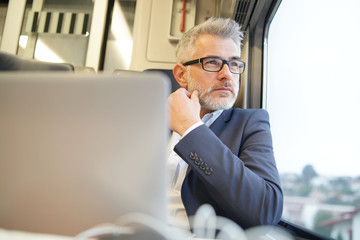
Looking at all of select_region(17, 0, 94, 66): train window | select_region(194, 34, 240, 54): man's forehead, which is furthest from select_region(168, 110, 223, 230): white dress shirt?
select_region(17, 0, 94, 66): train window

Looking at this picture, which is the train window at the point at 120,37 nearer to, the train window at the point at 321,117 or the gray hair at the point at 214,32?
the gray hair at the point at 214,32

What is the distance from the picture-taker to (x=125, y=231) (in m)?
0.33

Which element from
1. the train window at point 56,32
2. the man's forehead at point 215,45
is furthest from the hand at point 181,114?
the train window at point 56,32

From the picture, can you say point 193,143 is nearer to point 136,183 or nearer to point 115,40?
point 136,183

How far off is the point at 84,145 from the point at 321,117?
0.87 m

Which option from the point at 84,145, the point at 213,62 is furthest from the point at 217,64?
the point at 84,145

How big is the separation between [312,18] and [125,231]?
111 cm

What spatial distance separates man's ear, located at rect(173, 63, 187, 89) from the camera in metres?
1.21

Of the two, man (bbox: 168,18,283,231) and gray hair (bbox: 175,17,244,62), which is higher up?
gray hair (bbox: 175,17,244,62)

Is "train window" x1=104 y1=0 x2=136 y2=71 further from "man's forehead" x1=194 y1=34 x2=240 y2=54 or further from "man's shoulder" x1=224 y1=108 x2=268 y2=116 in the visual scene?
"man's shoulder" x1=224 y1=108 x2=268 y2=116

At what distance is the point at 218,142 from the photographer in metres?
0.71

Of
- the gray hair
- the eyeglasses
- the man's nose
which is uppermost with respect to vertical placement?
the gray hair

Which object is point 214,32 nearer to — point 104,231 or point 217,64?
point 217,64

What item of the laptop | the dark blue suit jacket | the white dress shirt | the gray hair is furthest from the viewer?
the gray hair
